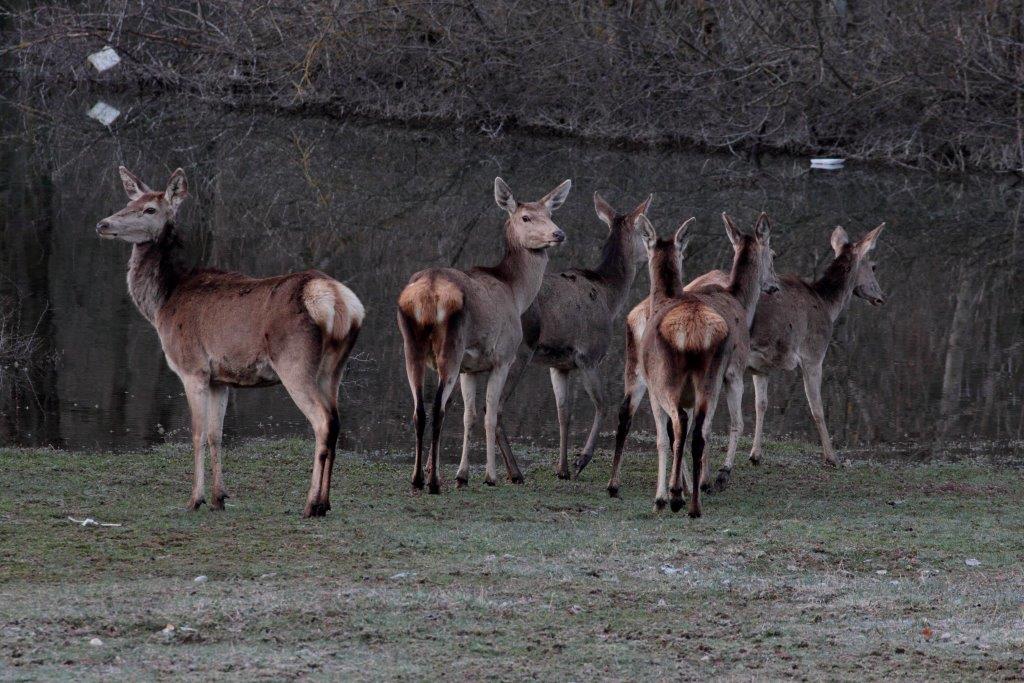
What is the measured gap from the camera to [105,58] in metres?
37.5

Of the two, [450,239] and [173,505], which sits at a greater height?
[450,239]

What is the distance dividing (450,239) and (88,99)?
1955 cm

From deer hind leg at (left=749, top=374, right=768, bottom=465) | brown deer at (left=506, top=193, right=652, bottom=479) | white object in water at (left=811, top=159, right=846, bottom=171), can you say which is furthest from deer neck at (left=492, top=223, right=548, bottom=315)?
white object in water at (left=811, top=159, right=846, bottom=171)

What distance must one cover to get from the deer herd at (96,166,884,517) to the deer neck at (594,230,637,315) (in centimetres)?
1

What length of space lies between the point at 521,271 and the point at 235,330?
9.31 feet

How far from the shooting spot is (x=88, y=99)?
39.1m

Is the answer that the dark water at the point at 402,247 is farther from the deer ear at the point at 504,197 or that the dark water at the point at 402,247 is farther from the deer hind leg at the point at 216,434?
the deer hind leg at the point at 216,434

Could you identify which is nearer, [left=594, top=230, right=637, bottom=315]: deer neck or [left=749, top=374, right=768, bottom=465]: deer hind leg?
[left=749, top=374, right=768, bottom=465]: deer hind leg

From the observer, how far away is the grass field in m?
6.32

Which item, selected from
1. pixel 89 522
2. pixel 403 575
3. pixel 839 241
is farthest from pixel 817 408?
pixel 89 522

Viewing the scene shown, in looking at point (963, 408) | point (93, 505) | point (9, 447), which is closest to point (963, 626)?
point (93, 505)

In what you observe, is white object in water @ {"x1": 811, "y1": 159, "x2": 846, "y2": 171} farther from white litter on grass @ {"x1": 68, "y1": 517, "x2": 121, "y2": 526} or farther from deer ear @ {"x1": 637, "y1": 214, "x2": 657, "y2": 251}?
white litter on grass @ {"x1": 68, "y1": 517, "x2": 121, "y2": 526}

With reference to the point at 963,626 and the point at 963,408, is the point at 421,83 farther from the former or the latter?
the point at 963,626

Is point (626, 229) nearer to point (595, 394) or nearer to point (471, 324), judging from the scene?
point (595, 394)
